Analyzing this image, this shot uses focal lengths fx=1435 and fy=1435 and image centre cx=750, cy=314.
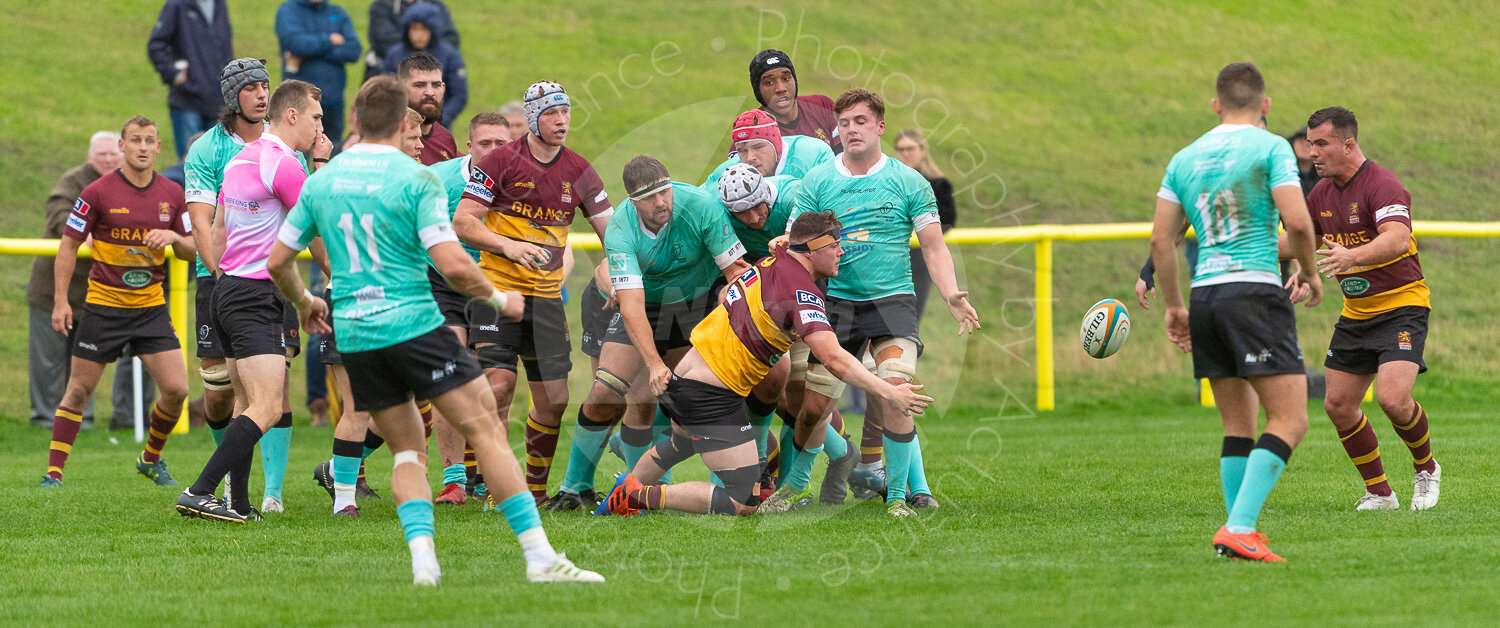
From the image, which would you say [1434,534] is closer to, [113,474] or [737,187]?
[737,187]

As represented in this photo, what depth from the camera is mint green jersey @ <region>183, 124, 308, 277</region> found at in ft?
25.4

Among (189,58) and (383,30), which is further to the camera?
(383,30)

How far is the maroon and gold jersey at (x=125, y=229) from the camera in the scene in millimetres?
9586

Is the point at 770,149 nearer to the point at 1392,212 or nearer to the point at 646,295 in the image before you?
the point at 646,295

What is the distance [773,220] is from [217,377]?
128 inches

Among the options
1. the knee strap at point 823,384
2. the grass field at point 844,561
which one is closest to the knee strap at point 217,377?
the grass field at point 844,561

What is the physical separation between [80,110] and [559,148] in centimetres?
1559

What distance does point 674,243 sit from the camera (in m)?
7.67

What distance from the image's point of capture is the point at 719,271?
8.08 metres

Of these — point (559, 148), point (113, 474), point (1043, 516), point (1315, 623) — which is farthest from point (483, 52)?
point (1315, 623)

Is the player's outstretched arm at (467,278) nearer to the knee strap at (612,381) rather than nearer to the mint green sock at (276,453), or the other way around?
the knee strap at (612,381)

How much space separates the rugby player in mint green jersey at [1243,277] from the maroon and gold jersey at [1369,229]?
1.74m

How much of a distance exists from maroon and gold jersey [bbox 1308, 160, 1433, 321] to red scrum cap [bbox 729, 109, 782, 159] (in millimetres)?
2929

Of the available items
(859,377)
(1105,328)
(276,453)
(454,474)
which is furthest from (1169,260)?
(276,453)
